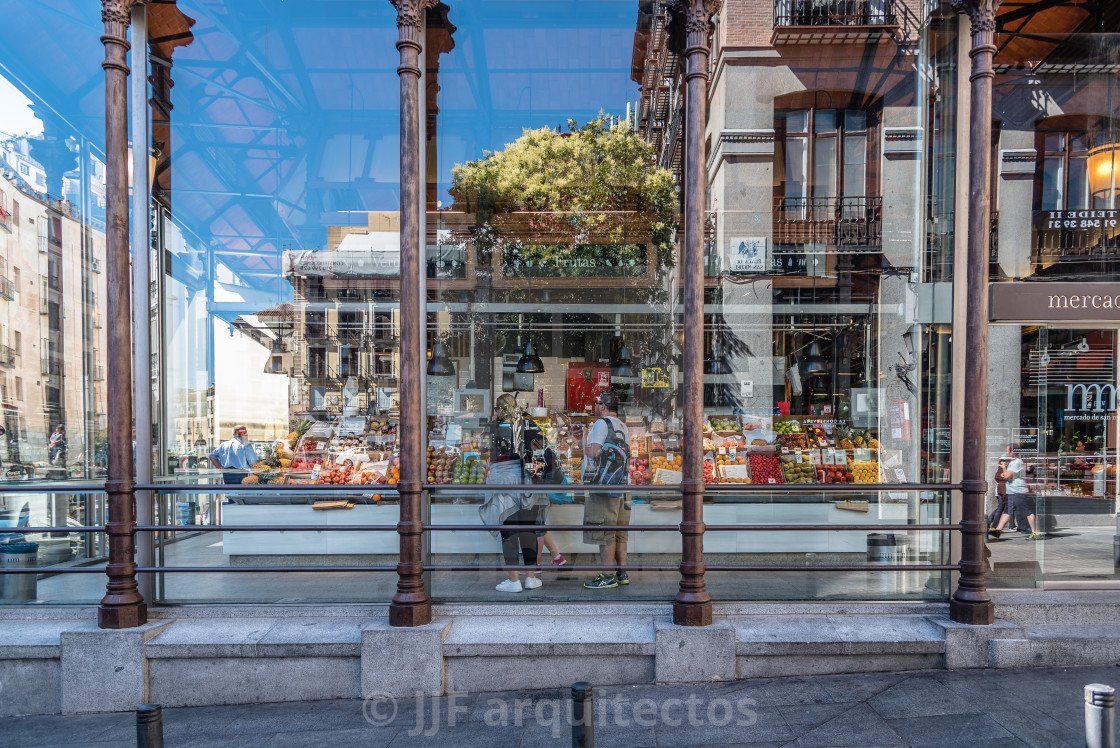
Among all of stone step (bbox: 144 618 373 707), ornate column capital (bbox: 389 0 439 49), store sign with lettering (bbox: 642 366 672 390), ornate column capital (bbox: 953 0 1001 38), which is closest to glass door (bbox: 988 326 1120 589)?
ornate column capital (bbox: 953 0 1001 38)

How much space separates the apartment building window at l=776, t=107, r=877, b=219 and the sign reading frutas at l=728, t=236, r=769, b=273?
727 millimetres

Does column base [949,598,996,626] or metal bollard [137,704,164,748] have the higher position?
metal bollard [137,704,164,748]

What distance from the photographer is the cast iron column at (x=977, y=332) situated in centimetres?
497

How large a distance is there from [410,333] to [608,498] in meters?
2.62

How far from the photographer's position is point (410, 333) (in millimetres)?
5051

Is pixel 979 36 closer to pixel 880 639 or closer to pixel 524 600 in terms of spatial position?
pixel 880 639

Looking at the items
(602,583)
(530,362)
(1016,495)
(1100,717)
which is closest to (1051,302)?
(1016,495)

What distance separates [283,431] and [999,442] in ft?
30.3

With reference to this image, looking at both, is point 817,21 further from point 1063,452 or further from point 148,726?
point 148,726

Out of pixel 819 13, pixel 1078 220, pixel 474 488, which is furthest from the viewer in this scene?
pixel 819 13

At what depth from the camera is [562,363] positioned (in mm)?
9367

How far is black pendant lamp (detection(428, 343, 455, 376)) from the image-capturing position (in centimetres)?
766

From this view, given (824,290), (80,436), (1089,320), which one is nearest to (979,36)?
(1089,320)

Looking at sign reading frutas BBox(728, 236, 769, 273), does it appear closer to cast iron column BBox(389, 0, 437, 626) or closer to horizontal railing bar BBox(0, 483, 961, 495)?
horizontal railing bar BBox(0, 483, 961, 495)
